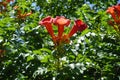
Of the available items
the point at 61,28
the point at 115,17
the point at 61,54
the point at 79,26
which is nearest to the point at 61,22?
the point at 61,28

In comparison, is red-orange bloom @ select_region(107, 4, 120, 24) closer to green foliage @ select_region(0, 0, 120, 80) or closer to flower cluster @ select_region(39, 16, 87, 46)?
green foliage @ select_region(0, 0, 120, 80)

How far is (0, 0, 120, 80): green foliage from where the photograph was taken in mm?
3988

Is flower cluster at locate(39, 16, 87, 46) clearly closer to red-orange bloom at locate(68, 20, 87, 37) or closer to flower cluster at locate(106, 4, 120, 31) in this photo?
red-orange bloom at locate(68, 20, 87, 37)

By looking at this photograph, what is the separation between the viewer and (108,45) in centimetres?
442

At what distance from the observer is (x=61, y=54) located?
4.01 m

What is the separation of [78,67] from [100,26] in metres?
1.21

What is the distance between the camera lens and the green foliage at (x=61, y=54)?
13.1 feet

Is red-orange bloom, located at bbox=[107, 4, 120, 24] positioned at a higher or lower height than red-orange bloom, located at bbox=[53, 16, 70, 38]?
lower

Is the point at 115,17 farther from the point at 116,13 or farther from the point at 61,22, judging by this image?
the point at 61,22

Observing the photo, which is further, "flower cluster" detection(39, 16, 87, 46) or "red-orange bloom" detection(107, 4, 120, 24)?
"red-orange bloom" detection(107, 4, 120, 24)

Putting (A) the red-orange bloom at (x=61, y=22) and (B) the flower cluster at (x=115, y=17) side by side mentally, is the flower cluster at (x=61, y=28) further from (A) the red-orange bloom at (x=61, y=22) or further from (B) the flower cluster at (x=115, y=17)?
(B) the flower cluster at (x=115, y=17)

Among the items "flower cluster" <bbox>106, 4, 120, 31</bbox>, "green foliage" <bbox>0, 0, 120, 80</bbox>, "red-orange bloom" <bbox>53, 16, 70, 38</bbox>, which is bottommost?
"green foliage" <bbox>0, 0, 120, 80</bbox>

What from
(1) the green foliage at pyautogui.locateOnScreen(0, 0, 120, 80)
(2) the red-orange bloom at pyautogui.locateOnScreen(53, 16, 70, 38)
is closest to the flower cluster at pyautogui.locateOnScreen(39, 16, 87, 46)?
(2) the red-orange bloom at pyautogui.locateOnScreen(53, 16, 70, 38)

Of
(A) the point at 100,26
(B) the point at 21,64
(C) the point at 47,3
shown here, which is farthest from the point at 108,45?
(C) the point at 47,3
